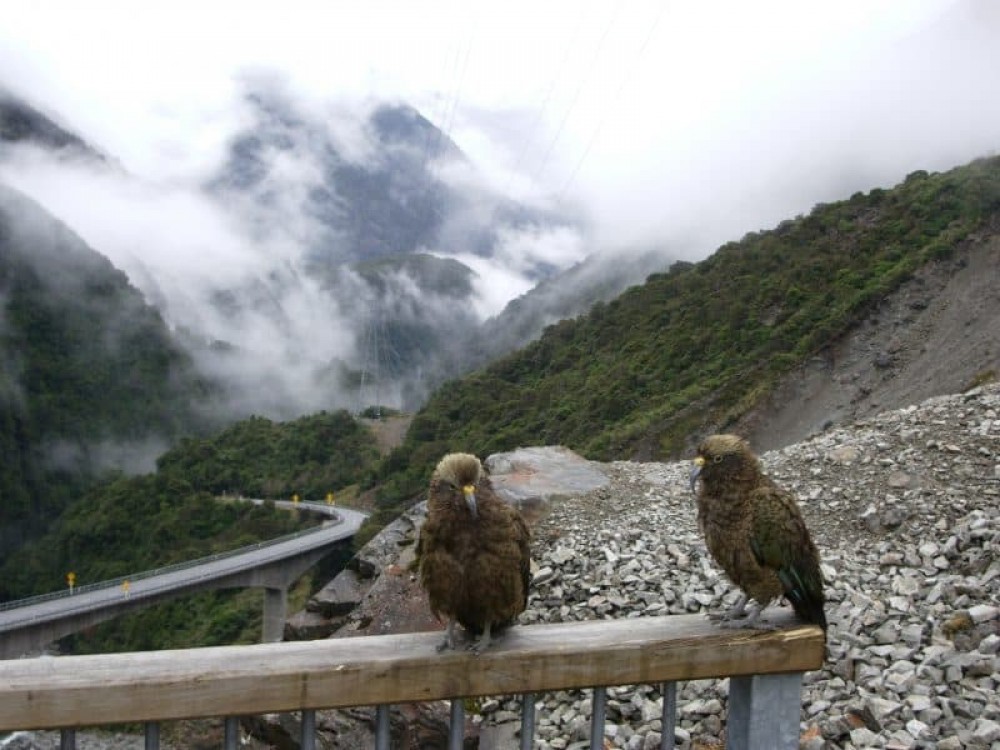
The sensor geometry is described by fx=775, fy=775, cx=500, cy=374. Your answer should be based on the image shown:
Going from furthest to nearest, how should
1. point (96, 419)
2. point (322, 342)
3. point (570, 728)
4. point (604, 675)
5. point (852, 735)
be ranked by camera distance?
point (322, 342) → point (96, 419) → point (570, 728) → point (852, 735) → point (604, 675)

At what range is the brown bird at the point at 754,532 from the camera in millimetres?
2922

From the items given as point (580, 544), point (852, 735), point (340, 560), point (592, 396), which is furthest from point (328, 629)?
point (340, 560)

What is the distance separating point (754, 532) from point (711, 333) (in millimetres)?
30571

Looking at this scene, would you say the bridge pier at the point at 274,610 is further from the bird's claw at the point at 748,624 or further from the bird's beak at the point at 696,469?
the bird's claw at the point at 748,624

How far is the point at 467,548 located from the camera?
2.67 meters

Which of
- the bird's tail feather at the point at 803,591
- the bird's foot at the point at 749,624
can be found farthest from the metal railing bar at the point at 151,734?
the bird's tail feather at the point at 803,591

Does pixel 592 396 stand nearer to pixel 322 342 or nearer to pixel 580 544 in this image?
pixel 580 544

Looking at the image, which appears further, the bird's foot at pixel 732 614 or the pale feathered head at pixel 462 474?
the pale feathered head at pixel 462 474

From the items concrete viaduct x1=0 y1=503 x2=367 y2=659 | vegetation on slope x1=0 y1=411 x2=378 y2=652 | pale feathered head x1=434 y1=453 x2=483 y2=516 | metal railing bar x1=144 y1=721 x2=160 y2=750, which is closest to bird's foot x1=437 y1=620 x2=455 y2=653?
pale feathered head x1=434 y1=453 x2=483 y2=516

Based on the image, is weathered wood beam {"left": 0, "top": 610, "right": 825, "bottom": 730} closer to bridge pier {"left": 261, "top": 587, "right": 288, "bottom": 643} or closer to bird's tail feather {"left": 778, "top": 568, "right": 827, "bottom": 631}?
bird's tail feather {"left": 778, "top": 568, "right": 827, "bottom": 631}

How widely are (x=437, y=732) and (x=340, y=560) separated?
114 ft

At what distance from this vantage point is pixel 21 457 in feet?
199

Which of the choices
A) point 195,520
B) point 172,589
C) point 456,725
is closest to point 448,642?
point 456,725

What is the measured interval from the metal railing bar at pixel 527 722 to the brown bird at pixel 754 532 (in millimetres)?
923
